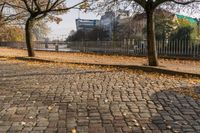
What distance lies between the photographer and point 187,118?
6480 mm

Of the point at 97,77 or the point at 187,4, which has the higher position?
the point at 187,4

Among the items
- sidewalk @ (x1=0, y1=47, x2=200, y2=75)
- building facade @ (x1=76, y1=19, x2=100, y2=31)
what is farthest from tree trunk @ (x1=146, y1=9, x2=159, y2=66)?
building facade @ (x1=76, y1=19, x2=100, y2=31)

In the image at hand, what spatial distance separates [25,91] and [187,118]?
4.25 meters

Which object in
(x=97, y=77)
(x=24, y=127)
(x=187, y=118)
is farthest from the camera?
(x=97, y=77)

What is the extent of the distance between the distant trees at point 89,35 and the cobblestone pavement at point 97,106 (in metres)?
34.8

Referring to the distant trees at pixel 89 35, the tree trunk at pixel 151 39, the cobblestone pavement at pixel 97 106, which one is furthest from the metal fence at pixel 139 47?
the distant trees at pixel 89 35

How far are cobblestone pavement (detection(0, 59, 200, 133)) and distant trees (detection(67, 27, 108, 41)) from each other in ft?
114

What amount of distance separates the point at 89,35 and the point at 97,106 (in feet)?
130

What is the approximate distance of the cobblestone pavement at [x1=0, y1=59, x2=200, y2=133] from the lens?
19.7 feet

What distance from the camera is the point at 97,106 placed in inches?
287

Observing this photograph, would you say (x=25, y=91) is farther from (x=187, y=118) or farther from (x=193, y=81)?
(x=193, y=81)

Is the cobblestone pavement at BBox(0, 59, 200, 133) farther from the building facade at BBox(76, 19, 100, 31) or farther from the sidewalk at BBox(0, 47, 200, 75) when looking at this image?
the building facade at BBox(76, 19, 100, 31)

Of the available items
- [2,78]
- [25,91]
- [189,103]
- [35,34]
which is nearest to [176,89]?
[189,103]

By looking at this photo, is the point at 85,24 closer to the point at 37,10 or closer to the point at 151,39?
the point at 37,10
